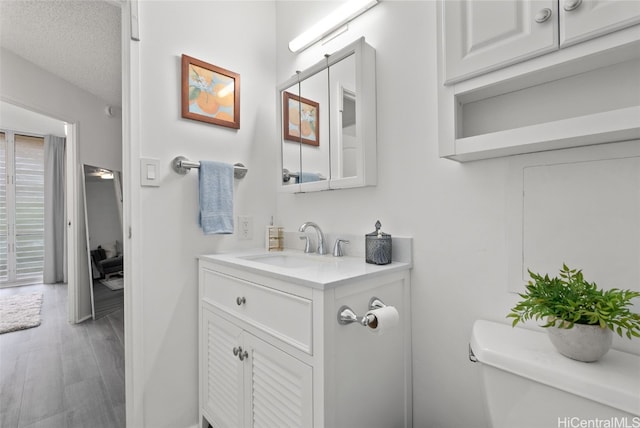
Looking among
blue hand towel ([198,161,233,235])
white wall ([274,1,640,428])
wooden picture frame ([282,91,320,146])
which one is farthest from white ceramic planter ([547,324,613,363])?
blue hand towel ([198,161,233,235])

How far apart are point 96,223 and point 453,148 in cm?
358

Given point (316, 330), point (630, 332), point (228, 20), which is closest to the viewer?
point (630, 332)

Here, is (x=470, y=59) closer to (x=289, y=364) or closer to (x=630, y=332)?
(x=630, y=332)

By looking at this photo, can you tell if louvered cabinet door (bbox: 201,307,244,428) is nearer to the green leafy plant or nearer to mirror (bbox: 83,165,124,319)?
the green leafy plant

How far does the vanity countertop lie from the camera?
3.05 ft

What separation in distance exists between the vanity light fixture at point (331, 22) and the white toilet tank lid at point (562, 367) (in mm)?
1438

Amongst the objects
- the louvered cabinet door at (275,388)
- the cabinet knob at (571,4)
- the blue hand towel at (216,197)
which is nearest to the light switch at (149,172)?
the blue hand towel at (216,197)

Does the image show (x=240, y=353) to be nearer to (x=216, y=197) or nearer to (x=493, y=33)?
(x=216, y=197)

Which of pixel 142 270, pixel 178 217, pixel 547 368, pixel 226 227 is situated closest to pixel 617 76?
pixel 547 368

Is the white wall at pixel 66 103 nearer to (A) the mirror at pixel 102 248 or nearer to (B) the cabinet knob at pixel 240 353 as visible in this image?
(A) the mirror at pixel 102 248

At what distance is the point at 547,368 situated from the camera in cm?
70

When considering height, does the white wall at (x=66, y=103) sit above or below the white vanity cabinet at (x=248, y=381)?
above

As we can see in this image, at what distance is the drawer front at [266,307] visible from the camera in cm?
93

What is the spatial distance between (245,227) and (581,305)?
58.2 inches
